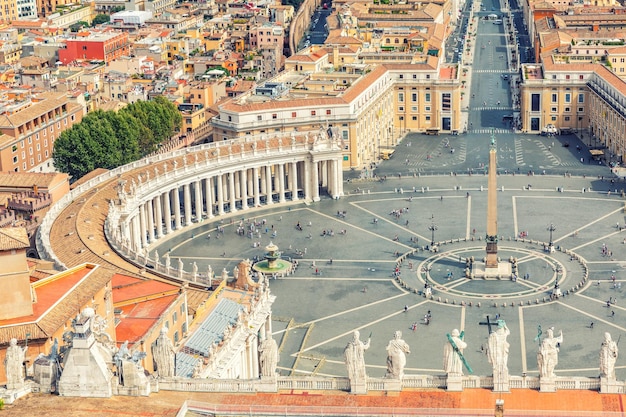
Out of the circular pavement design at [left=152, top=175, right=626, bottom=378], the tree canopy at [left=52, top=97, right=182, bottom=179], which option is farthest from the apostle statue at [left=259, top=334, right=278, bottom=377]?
the tree canopy at [left=52, top=97, right=182, bottom=179]

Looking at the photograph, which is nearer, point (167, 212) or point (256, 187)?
point (167, 212)

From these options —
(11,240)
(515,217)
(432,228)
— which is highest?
(11,240)

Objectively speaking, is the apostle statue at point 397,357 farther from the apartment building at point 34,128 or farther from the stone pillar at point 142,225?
the apartment building at point 34,128

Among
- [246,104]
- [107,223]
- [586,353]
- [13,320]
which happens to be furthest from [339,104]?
[13,320]

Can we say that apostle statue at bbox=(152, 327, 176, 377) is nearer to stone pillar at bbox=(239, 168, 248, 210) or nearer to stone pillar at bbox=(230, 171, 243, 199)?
stone pillar at bbox=(239, 168, 248, 210)

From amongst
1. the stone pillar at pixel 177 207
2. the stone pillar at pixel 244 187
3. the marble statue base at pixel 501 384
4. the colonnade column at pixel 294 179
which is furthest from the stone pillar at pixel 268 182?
the marble statue base at pixel 501 384

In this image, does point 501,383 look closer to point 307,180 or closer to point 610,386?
point 610,386

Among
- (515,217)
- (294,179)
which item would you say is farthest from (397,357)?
(294,179)
